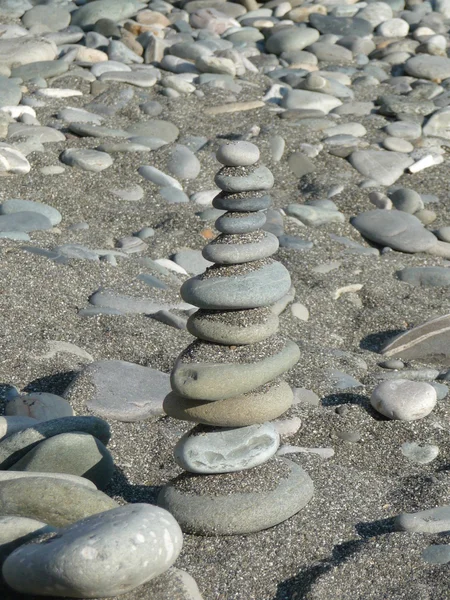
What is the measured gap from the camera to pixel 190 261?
220 inches

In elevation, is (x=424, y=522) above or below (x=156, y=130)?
above

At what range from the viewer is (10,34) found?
28.2ft


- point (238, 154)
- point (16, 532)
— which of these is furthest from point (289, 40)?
point (16, 532)

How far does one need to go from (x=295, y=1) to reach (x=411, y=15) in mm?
1285

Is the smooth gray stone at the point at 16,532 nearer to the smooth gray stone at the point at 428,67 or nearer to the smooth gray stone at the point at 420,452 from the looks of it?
the smooth gray stone at the point at 420,452

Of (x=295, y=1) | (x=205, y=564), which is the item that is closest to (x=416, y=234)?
(x=205, y=564)

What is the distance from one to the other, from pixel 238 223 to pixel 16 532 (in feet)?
3.66

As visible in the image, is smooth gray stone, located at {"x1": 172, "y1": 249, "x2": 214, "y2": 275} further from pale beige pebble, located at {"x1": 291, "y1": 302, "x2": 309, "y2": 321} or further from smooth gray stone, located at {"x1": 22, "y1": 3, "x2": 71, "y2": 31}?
smooth gray stone, located at {"x1": 22, "y1": 3, "x2": 71, "y2": 31}

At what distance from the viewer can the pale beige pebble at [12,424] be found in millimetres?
3334

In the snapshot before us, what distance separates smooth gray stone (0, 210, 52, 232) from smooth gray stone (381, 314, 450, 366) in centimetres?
219

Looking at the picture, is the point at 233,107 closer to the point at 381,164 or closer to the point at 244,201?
the point at 381,164

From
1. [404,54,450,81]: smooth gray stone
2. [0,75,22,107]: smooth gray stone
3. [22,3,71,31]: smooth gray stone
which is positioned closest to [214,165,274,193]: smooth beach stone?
[0,75,22,107]: smooth gray stone

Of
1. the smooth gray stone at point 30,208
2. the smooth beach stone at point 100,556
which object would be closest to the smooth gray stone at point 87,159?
the smooth gray stone at point 30,208

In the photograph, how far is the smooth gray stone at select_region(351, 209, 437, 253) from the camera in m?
6.10
